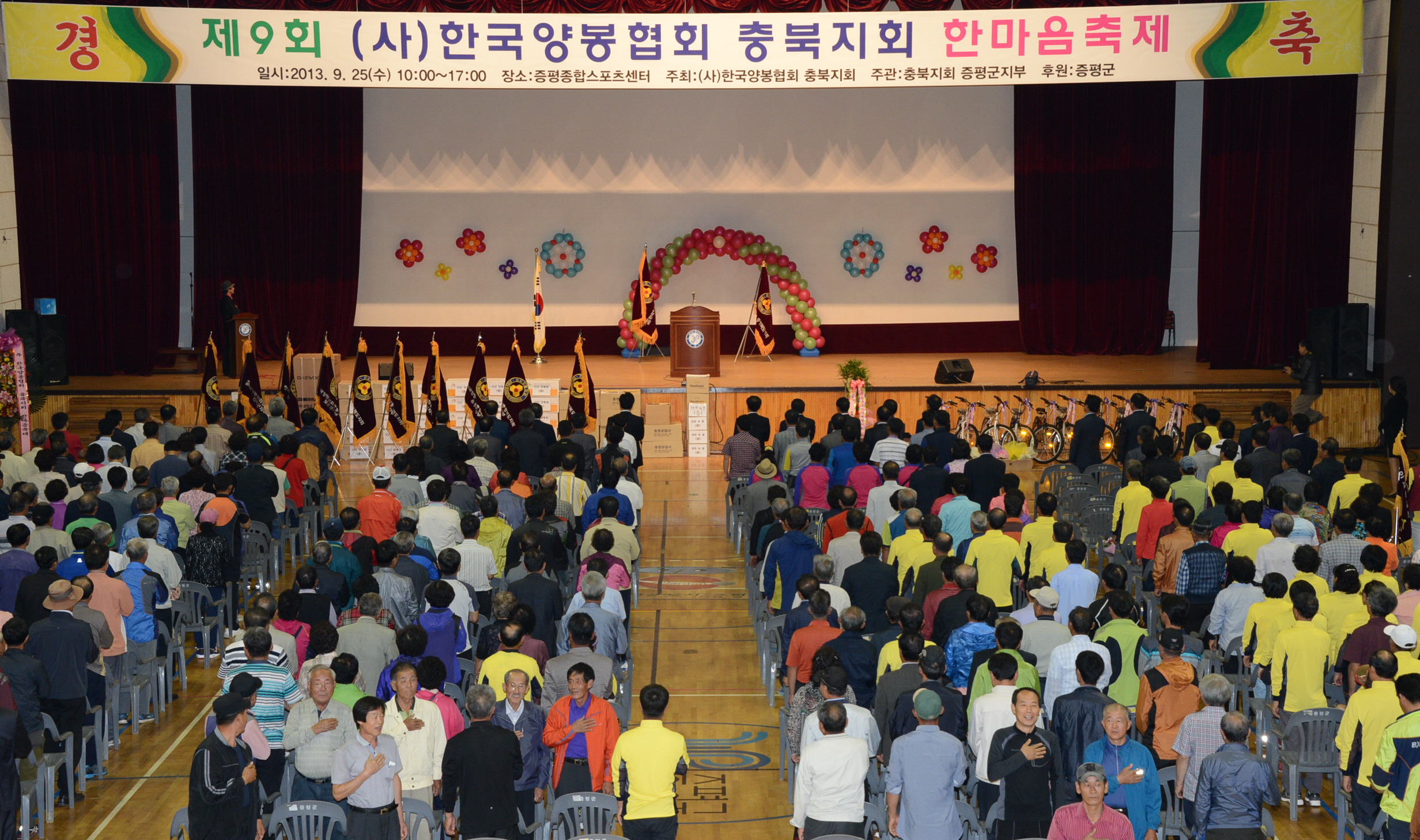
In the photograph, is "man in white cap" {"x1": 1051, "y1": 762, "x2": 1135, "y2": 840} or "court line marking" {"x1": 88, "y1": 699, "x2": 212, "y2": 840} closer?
"man in white cap" {"x1": 1051, "y1": 762, "x2": 1135, "y2": 840}

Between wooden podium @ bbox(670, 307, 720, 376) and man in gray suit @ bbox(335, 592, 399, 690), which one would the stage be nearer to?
wooden podium @ bbox(670, 307, 720, 376)

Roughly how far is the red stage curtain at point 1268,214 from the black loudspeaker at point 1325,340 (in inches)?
69.6

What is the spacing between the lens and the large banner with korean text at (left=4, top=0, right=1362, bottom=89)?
62.6ft

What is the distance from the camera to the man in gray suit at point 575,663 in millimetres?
7797

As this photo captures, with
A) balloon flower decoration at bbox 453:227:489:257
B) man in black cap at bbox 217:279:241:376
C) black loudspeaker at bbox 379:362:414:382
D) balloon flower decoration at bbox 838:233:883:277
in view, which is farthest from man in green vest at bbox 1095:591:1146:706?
balloon flower decoration at bbox 453:227:489:257

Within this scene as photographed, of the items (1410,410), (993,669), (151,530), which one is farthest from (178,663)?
(1410,410)

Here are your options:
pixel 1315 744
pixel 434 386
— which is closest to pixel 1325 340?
pixel 434 386

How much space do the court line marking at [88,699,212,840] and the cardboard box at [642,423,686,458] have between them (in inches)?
369

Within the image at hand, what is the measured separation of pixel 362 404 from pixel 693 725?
970 cm

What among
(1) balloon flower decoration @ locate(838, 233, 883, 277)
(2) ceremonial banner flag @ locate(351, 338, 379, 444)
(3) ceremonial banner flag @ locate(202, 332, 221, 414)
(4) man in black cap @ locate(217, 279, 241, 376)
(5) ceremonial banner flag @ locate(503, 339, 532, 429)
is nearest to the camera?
(5) ceremonial banner flag @ locate(503, 339, 532, 429)

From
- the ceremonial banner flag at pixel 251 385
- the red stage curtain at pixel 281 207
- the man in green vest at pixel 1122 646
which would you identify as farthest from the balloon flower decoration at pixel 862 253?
the man in green vest at pixel 1122 646

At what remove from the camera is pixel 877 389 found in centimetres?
2023

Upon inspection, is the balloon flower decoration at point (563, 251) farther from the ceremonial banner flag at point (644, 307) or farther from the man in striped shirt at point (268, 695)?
the man in striped shirt at point (268, 695)

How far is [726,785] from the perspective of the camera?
9305 mm
